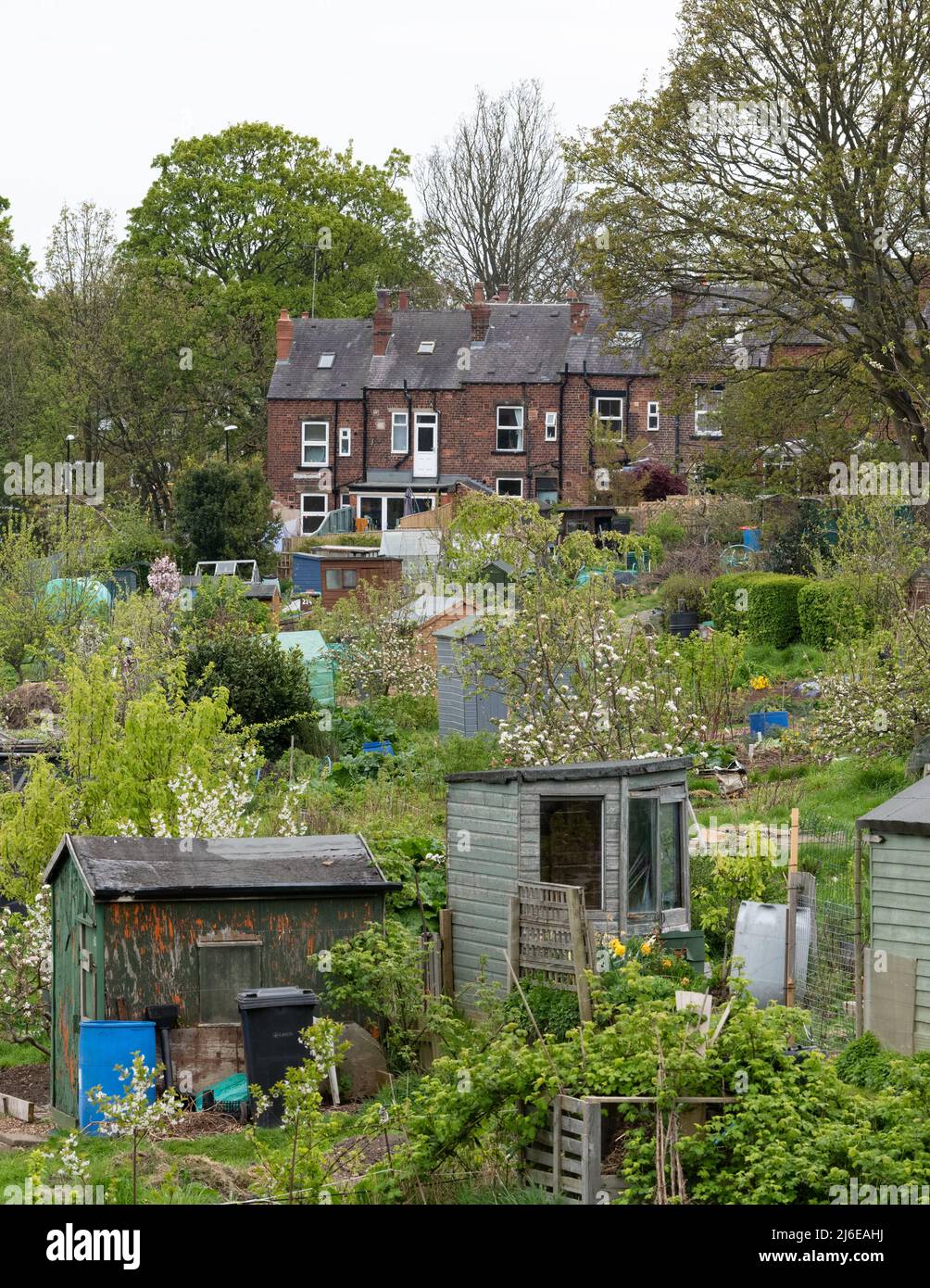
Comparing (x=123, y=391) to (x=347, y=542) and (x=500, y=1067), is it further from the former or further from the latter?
(x=500, y=1067)

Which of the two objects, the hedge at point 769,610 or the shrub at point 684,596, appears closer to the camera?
the hedge at point 769,610

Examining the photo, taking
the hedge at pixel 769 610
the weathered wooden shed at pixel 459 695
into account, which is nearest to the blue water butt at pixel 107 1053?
the weathered wooden shed at pixel 459 695

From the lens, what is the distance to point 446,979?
53.7ft

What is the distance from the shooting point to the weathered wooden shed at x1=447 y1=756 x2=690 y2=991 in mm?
15438

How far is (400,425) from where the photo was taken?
54.5m

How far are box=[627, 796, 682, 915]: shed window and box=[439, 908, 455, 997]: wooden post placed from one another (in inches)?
76.8

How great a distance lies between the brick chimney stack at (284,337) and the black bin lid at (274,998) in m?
43.3

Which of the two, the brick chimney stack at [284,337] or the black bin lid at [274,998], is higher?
the brick chimney stack at [284,337]

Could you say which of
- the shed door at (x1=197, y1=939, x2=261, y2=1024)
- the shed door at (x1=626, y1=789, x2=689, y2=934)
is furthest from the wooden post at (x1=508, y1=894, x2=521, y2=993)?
the shed door at (x1=197, y1=939, x2=261, y2=1024)

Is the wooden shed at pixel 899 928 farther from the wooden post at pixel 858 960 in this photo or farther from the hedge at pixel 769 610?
the hedge at pixel 769 610
